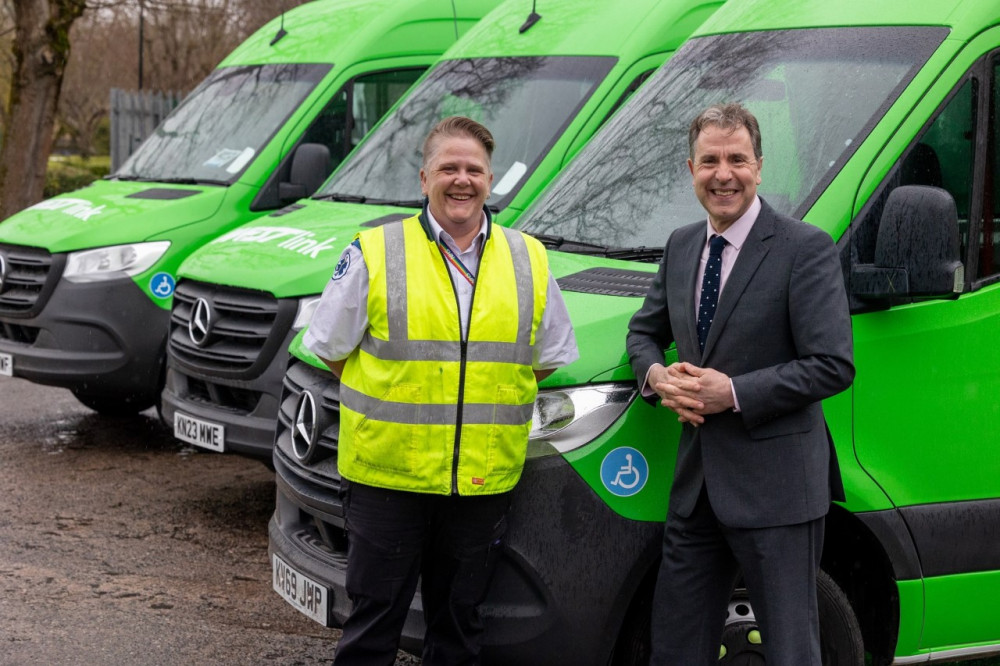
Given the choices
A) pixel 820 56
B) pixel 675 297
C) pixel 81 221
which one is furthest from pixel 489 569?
pixel 81 221

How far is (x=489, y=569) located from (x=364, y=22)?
530 centimetres

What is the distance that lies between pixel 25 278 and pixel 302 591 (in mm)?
4433

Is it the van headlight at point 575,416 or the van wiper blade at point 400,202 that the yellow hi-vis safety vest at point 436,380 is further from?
the van wiper blade at point 400,202

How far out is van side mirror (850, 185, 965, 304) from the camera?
3.56 m

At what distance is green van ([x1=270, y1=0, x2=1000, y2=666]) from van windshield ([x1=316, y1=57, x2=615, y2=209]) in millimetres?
2098

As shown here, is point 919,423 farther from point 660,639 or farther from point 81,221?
point 81,221

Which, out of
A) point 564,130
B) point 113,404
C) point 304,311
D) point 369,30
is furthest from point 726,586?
point 113,404

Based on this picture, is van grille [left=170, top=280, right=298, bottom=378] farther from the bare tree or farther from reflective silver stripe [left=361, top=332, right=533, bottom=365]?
the bare tree

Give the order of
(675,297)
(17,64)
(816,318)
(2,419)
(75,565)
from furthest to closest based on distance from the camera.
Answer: (17,64), (2,419), (75,565), (675,297), (816,318)

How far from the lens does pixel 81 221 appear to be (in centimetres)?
792

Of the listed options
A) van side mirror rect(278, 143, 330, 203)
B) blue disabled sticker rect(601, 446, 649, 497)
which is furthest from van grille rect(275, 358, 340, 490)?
van side mirror rect(278, 143, 330, 203)

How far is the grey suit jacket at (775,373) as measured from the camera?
3.30 meters

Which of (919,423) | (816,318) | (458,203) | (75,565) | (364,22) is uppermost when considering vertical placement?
(364,22)

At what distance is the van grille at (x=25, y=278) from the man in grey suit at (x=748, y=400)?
5.11 metres
